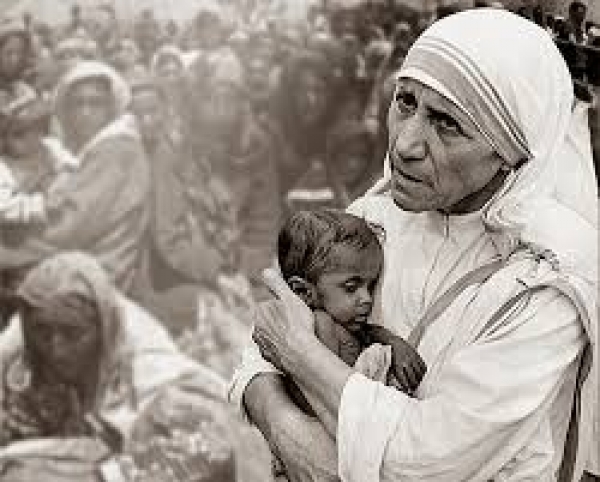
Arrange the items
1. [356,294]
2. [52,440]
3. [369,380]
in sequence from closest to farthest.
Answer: [369,380], [356,294], [52,440]

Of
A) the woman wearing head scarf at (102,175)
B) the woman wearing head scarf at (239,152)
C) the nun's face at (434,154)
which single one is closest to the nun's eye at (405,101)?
the nun's face at (434,154)

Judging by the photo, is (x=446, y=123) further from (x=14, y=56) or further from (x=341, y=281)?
(x=14, y=56)

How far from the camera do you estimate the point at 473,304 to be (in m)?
2.49

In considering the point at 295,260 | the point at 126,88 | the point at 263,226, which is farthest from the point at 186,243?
the point at 295,260

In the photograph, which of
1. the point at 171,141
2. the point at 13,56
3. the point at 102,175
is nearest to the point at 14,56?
the point at 13,56

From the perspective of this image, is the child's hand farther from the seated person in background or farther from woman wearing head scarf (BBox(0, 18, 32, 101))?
woman wearing head scarf (BBox(0, 18, 32, 101))

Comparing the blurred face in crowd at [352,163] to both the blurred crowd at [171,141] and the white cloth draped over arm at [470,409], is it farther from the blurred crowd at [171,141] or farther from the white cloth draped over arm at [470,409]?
the white cloth draped over arm at [470,409]

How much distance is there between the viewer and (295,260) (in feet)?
8.77

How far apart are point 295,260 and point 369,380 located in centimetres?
38

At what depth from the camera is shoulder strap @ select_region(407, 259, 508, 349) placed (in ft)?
8.36

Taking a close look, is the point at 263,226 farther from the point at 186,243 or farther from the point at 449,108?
the point at 449,108

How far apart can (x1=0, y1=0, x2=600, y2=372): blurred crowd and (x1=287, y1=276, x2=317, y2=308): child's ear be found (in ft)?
13.0

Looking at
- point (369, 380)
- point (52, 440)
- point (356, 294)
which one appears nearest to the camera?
point (369, 380)

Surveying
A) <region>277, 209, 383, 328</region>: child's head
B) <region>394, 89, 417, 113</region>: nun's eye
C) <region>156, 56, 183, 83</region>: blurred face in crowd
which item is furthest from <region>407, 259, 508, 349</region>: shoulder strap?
<region>156, 56, 183, 83</region>: blurred face in crowd
